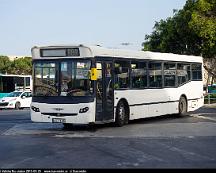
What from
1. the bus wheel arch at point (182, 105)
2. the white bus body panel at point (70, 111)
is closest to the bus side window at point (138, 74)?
the white bus body panel at point (70, 111)

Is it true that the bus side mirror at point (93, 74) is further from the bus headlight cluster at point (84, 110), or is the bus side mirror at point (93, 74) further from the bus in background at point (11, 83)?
the bus in background at point (11, 83)

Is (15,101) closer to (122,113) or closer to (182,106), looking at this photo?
(182,106)

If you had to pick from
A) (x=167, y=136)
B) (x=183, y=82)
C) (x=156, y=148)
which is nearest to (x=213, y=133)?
(x=167, y=136)

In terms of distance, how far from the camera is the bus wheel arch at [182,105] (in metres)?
21.4

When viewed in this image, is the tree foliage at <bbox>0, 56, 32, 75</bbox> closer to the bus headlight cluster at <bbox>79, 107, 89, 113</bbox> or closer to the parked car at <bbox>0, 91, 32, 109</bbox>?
the parked car at <bbox>0, 91, 32, 109</bbox>

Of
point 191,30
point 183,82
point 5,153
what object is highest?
point 191,30

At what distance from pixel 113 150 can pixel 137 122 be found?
7.89 metres

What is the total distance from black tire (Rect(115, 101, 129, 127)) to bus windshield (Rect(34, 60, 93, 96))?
5.54ft

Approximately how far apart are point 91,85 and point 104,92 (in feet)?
2.39

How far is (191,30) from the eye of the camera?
3656 centimetres

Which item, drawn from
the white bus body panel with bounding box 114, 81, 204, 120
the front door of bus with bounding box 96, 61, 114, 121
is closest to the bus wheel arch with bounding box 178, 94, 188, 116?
the white bus body panel with bounding box 114, 81, 204, 120

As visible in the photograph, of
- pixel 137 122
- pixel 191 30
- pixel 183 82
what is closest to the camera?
pixel 137 122

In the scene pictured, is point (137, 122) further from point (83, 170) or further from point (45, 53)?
point (83, 170)

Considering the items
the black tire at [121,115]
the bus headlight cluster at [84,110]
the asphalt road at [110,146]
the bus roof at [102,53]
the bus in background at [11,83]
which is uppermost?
the bus roof at [102,53]
